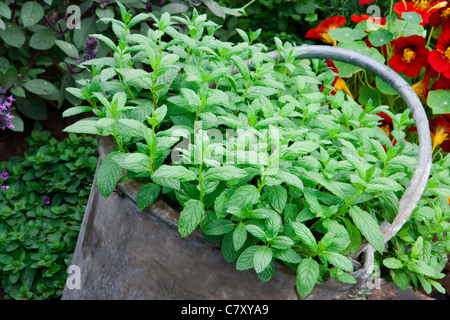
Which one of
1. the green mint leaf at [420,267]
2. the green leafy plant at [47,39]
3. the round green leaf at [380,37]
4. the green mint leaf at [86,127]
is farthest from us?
the green leafy plant at [47,39]

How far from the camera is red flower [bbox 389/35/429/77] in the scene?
1.69 m

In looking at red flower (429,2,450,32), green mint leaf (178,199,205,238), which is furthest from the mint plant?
red flower (429,2,450,32)

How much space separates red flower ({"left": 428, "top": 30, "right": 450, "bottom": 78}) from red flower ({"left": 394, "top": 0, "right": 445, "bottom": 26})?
0.15 meters

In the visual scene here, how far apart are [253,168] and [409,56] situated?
1095 millimetres

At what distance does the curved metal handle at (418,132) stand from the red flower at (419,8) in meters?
0.50

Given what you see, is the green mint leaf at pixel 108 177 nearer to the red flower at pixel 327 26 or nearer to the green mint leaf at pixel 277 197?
the green mint leaf at pixel 277 197

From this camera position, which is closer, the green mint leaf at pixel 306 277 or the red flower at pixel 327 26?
the green mint leaf at pixel 306 277

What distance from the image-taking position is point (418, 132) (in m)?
1.16

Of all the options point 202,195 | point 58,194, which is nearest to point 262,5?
point 58,194

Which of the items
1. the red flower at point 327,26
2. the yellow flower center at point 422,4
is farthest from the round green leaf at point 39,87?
the yellow flower center at point 422,4

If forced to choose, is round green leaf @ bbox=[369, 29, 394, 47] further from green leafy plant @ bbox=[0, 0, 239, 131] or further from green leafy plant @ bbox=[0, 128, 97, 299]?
green leafy plant @ bbox=[0, 128, 97, 299]

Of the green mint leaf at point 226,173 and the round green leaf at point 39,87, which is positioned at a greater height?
the green mint leaf at point 226,173

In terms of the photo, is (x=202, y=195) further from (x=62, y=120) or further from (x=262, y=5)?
(x=262, y=5)

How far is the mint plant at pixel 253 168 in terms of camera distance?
91 centimetres
